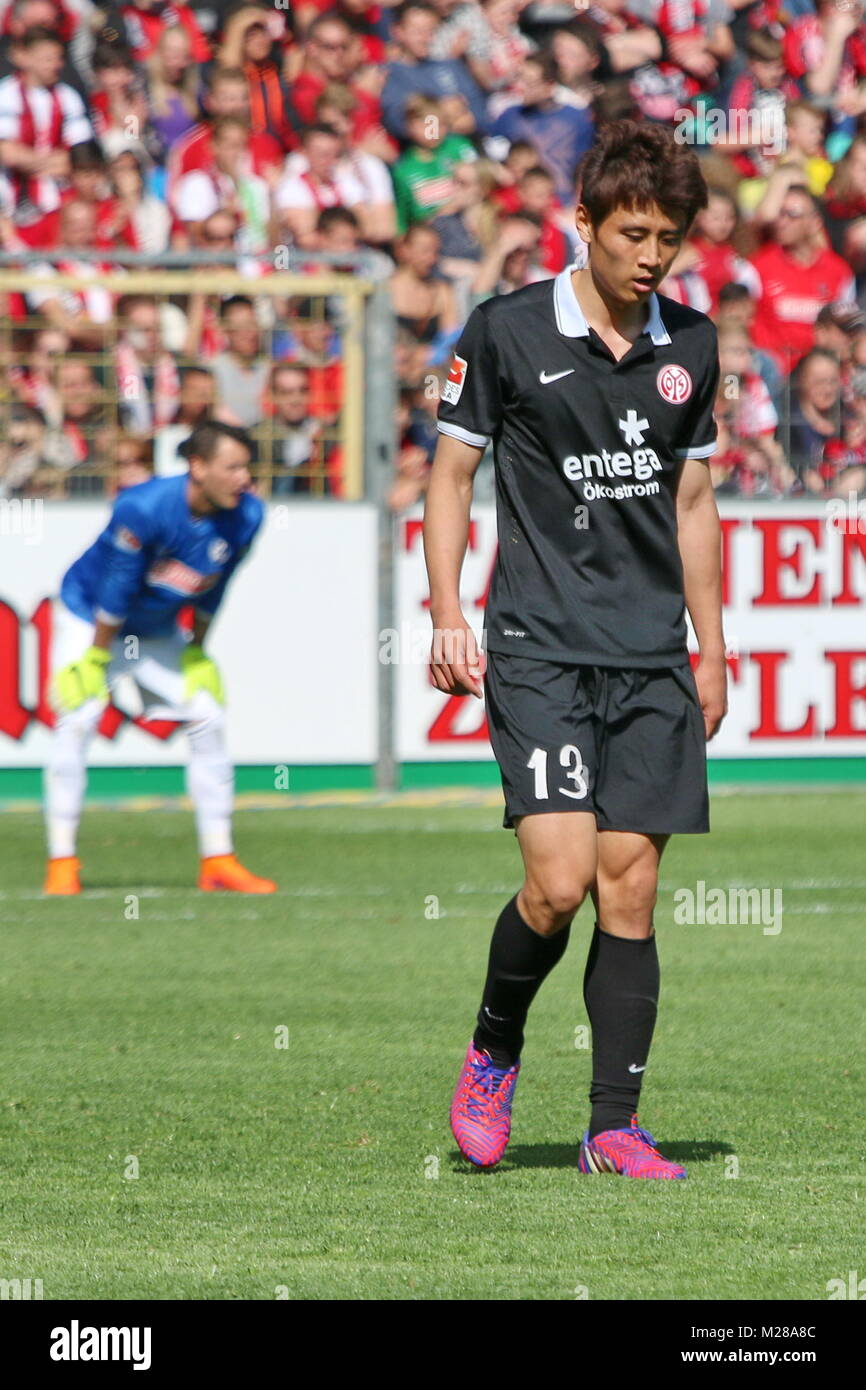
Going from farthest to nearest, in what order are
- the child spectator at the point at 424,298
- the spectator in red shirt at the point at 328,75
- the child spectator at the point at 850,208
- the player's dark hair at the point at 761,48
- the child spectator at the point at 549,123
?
the player's dark hair at the point at 761,48
the child spectator at the point at 549,123
the spectator in red shirt at the point at 328,75
the child spectator at the point at 850,208
the child spectator at the point at 424,298

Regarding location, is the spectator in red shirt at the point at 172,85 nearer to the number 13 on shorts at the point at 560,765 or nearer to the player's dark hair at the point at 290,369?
the player's dark hair at the point at 290,369

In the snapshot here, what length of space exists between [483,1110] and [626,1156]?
32 cm

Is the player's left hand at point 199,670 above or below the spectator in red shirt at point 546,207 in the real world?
below

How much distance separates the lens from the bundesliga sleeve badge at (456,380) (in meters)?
4.91

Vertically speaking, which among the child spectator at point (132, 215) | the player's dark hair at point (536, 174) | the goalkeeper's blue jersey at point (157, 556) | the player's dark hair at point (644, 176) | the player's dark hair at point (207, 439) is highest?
the player's dark hair at point (536, 174)

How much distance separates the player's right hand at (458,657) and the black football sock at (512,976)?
0.52 meters

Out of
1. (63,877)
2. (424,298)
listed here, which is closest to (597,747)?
(63,877)

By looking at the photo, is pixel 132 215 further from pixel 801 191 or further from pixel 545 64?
pixel 801 191

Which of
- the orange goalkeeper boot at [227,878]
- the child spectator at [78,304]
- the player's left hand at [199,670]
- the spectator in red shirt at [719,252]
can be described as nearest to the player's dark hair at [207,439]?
the player's left hand at [199,670]

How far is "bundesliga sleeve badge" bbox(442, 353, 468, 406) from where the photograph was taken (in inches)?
193

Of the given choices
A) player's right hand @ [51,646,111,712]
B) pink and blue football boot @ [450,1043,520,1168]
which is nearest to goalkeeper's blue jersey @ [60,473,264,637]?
player's right hand @ [51,646,111,712]

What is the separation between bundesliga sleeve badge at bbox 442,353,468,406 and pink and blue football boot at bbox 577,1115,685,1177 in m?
1.51

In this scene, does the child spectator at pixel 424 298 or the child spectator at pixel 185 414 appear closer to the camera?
the child spectator at pixel 185 414

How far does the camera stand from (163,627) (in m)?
10.0
